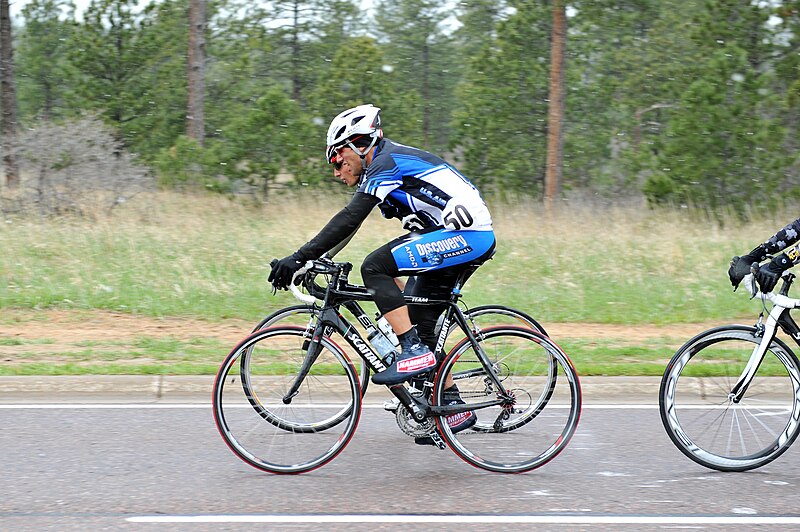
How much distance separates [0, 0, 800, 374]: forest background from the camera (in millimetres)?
11320

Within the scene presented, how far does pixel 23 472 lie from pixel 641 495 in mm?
3420

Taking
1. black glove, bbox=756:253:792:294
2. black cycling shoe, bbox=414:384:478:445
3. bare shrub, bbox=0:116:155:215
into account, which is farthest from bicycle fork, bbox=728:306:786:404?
bare shrub, bbox=0:116:155:215

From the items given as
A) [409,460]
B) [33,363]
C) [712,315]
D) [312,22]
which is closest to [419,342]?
[409,460]

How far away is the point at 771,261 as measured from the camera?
18.0ft

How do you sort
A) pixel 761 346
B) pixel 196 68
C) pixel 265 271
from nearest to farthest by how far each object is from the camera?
pixel 761 346 < pixel 265 271 < pixel 196 68

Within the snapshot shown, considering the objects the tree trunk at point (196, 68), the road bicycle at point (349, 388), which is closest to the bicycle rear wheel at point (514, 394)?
the road bicycle at point (349, 388)

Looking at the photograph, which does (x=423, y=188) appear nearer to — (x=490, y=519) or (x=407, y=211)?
(x=407, y=211)

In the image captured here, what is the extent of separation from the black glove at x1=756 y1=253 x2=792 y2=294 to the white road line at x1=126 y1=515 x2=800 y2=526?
1223mm

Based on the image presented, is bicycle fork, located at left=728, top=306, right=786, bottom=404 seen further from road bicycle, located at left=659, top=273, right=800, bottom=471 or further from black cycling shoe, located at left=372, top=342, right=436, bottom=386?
black cycling shoe, located at left=372, top=342, right=436, bottom=386

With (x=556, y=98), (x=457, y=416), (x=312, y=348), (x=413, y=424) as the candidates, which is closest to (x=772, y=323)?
(x=457, y=416)

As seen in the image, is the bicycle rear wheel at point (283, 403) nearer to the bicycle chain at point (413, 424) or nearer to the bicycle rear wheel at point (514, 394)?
the bicycle chain at point (413, 424)

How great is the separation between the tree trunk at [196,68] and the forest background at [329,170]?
0.10 m

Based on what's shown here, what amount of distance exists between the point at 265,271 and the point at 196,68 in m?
11.3

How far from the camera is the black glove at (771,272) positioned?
5.37 meters
